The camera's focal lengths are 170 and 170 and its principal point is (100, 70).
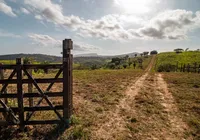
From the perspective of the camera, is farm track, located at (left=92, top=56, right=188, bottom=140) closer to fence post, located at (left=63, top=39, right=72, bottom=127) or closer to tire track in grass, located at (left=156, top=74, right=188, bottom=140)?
tire track in grass, located at (left=156, top=74, right=188, bottom=140)

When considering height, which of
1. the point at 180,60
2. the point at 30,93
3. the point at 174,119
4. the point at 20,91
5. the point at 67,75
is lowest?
the point at 174,119

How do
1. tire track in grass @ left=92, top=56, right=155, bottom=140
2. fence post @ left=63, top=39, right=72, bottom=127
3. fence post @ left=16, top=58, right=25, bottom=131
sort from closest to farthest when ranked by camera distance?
fence post @ left=16, top=58, right=25, bottom=131, tire track in grass @ left=92, top=56, right=155, bottom=140, fence post @ left=63, top=39, right=72, bottom=127

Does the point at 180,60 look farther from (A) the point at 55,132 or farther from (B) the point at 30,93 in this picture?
(B) the point at 30,93

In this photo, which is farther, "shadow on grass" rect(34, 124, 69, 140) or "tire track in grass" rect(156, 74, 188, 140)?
"tire track in grass" rect(156, 74, 188, 140)

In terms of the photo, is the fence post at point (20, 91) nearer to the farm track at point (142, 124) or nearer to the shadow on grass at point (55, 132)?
the shadow on grass at point (55, 132)

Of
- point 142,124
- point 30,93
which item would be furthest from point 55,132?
point 142,124

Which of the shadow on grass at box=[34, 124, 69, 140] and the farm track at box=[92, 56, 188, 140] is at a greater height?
the shadow on grass at box=[34, 124, 69, 140]

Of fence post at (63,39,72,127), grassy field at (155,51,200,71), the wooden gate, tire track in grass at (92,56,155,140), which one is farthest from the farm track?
grassy field at (155,51,200,71)

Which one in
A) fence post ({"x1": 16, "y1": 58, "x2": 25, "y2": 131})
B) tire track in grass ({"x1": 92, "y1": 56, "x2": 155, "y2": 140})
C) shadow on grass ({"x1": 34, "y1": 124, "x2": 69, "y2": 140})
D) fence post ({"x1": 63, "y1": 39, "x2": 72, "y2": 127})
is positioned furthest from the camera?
fence post ({"x1": 63, "y1": 39, "x2": 72, "y2": 127})

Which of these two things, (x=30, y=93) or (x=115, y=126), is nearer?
(x=30, y=93)

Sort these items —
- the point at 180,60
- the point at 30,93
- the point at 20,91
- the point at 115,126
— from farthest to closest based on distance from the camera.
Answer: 1. the point at 180,60
2. the point at 115,126
3. the point at 30,93
4. the point at 20,91

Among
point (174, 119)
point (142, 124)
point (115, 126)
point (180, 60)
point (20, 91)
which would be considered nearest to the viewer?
point (20, 91)

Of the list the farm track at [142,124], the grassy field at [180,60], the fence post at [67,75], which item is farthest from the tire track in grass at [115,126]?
the grassy field at [180,60]

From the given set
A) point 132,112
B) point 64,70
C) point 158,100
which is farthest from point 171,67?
point 64,70
